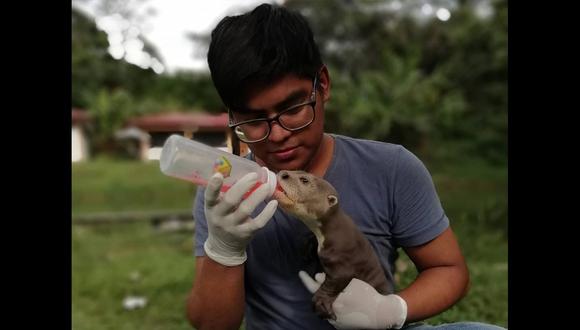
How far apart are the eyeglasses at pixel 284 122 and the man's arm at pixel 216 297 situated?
33 cm

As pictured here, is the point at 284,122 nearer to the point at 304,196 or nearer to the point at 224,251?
the point at 304,196

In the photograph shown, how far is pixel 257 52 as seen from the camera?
160 cm

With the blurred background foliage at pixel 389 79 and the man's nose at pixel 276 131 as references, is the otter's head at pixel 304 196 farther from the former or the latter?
the blurred background foliage at pixel 389 79

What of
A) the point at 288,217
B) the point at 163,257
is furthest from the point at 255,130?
the point at 163,257

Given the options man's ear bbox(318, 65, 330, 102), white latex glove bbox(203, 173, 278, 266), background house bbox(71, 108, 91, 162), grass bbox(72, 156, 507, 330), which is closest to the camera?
white latex glove bbox(203, 173, 278, 266)

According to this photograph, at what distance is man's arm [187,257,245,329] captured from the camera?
1.66 metres

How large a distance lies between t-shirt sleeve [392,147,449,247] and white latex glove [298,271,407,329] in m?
0.24

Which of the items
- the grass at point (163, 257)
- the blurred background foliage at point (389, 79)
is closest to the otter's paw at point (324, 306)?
the grass at point (163, 257)

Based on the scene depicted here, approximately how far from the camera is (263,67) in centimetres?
158

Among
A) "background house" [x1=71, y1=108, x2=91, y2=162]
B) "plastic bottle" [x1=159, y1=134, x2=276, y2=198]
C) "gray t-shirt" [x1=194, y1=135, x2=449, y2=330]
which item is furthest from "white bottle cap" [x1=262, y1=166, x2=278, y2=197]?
"background house" [x1=71, y1=108, x2=91, y2=162]

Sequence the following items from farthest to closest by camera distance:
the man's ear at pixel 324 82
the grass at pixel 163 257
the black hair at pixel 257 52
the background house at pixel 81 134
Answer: the background house at pixel 81 134 → the grass at pixel 163 257 → the man's ear at pixel 324 82 → the black hair at pixel 257 52

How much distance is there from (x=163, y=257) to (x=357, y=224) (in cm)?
385

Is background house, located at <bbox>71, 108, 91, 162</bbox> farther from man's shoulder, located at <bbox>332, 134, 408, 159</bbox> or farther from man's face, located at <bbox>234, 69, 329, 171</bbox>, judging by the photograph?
man's face, located at <bbox>234, 69, 329, 171</bbox>

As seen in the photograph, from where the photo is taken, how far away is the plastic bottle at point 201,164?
150cm
